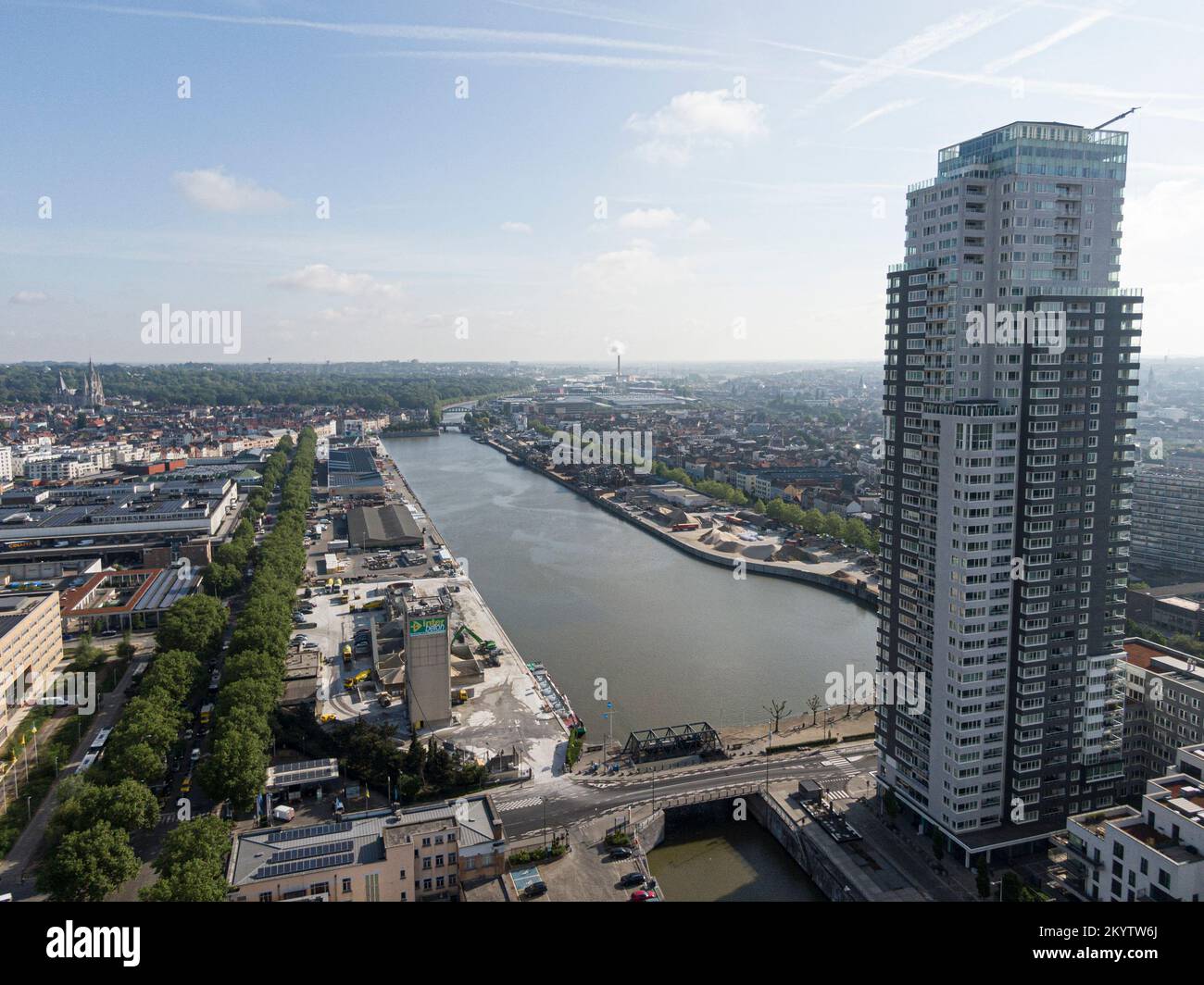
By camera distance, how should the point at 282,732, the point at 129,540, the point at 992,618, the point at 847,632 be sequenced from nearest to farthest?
the point at 992,618 < the point at 282,732 < the point at 847,632 < the point at 129,540

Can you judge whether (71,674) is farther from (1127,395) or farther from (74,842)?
(1127,395)

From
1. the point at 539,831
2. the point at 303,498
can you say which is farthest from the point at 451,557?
the point at 539,831

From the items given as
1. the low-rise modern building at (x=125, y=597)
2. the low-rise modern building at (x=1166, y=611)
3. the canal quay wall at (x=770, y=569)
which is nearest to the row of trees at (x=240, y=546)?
the low-rise modern building at (x=125, y=597)

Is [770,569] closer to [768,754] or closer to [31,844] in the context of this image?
[768,754]

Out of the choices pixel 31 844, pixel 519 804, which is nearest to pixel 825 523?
pixel 519 804

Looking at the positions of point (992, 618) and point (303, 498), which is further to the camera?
point (303, 498)

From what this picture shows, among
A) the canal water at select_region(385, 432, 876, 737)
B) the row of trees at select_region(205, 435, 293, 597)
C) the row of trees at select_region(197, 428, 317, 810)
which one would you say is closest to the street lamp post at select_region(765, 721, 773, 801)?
the canal water at select_region(385, 432, 876, 737)
